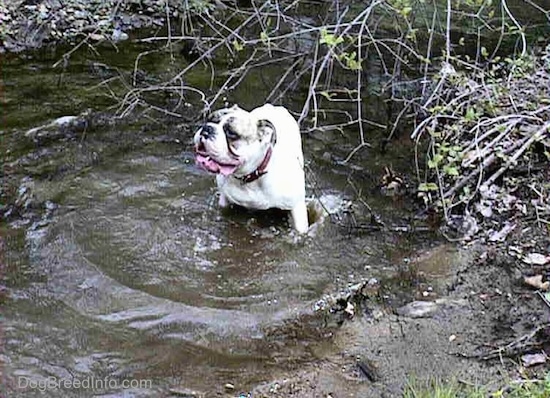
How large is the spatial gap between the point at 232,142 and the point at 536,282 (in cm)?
206

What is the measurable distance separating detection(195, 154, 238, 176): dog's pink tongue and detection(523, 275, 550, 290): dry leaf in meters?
1.95

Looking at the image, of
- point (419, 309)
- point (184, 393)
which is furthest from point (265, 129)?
point (184, 393)

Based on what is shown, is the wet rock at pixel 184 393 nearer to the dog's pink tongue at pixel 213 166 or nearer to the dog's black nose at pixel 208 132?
the dog's pink tongue at pixel 213 166

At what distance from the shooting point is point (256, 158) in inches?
211

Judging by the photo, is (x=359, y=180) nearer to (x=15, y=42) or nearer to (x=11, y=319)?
(x=11, y=319)

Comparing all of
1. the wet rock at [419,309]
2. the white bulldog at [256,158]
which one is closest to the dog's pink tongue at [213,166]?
the white bulldog at [256,158]

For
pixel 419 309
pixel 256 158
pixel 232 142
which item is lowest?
pixel 419 309

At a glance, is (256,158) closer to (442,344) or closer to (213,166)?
(213,166)

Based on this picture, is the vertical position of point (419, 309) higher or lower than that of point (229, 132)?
lower

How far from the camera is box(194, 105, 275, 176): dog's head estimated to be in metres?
5.16

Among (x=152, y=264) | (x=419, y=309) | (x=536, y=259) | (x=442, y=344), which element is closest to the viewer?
(x=442, y=344)

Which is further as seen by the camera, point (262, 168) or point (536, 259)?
point (262, 168)

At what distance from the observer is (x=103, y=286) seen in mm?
4824

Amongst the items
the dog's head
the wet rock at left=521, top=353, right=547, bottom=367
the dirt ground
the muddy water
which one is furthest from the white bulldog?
the wet rock at left=521, top=353, right=547, bottom=367
